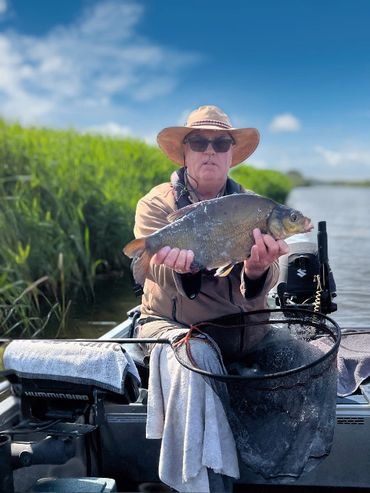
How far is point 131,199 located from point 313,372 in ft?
26.4

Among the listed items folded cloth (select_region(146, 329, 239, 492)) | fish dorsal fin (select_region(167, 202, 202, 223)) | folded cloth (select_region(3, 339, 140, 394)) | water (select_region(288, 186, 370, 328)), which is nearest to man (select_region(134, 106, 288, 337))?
fish dorsal fin (select_region(167, 202, 202, 223))

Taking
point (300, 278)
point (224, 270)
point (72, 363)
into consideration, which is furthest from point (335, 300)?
point (72, 363)

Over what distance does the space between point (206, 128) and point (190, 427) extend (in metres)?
1.59

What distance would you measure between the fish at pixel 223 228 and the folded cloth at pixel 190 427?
1.42 feet

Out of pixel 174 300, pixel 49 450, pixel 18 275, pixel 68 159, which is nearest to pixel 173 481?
pixel 49 450

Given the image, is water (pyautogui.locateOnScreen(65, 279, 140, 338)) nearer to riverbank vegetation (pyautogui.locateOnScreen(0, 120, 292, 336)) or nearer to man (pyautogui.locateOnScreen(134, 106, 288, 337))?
riverbank vegetation (pyautogui.locateOnScreen(0, 120, 292, 336))

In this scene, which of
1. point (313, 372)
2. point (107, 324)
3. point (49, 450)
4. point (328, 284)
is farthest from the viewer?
point (107, 324)

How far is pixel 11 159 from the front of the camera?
823 cm

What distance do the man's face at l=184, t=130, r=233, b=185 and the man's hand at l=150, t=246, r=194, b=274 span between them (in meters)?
0.67

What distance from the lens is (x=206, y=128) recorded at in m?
A: 3.19

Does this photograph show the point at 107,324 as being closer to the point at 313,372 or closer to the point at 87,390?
the point at 87,390

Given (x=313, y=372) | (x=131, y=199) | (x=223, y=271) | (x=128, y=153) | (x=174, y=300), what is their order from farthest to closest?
(x=128, y=153) → (x=131, y=199) → (x=174, y=300) → (x=223, y=271) → (x=313, y=372)

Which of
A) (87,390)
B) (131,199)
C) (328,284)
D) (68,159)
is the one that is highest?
(68,159)

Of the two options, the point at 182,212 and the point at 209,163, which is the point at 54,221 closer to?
the point at 209,163
